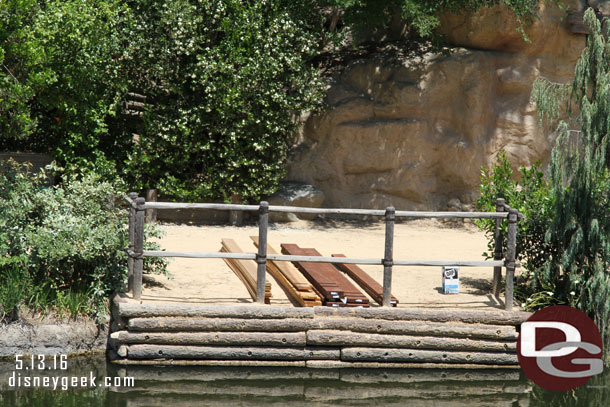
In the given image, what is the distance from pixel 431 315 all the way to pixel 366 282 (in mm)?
1196

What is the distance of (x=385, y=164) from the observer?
1588 cm

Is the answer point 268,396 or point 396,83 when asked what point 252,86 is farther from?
point 268,396

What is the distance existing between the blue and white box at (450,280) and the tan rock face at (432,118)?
5952 millimetres

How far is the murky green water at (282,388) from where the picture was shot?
805 cm

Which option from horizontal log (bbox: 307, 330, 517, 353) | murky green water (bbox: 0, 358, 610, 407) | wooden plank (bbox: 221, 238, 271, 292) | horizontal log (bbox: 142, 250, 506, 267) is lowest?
murky green water (bbox: 0, 358, 610, 407)

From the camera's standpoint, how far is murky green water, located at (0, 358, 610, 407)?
805 centimetres

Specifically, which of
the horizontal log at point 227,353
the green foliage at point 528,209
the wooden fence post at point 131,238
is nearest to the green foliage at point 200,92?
the wooden fence post at point 131,238

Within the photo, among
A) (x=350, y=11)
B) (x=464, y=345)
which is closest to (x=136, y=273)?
(x=464, y=345)

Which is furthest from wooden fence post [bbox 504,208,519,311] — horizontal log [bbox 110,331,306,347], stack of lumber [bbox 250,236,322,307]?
horizontal log [bbox 110,331,306,347]

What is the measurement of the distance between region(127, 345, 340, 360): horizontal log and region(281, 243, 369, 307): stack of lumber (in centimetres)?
59

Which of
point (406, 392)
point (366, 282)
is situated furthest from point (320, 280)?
point (406, 392)

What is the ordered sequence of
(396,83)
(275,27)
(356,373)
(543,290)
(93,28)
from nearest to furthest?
(356,373), (543,290), (93,28), (275,27), (396,83)

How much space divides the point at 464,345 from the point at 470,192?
7243mm

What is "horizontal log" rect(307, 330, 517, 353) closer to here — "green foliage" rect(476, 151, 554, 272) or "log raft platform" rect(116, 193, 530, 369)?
"log raft platform" rect(116, 193, 530, 369)
